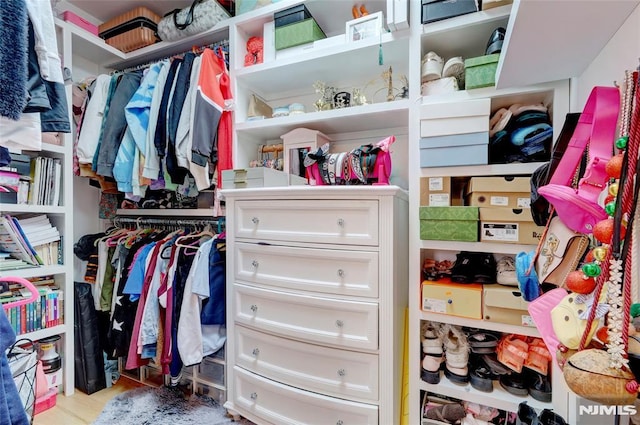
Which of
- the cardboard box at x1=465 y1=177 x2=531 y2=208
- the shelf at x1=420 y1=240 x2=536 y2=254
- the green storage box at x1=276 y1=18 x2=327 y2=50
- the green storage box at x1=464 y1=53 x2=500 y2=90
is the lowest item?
the shelf at x1=420 y1=240 x2=536 y2=254

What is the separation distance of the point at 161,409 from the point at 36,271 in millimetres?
1012

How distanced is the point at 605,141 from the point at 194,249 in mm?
1727

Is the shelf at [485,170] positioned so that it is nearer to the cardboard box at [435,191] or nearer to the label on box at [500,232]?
the cardboard box at [435,191]

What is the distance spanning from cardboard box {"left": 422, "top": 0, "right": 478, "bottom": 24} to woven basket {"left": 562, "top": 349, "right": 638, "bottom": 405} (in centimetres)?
126

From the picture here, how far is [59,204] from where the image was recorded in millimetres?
1626

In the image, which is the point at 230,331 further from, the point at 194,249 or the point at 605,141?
the point at 605,141

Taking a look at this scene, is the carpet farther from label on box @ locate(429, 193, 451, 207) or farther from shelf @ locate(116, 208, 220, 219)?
label on box @ locate(429, 193, 451, 207)

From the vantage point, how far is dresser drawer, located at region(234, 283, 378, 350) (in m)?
1.11

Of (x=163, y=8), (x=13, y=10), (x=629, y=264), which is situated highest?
(x=163, y=8)

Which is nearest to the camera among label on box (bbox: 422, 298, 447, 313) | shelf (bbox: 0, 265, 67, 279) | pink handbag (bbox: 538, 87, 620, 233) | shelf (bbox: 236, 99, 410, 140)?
pink handbag (bbox: 538, 87, 620, 233)

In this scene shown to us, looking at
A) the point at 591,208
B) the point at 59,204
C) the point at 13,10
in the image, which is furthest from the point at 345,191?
the point at 59,204

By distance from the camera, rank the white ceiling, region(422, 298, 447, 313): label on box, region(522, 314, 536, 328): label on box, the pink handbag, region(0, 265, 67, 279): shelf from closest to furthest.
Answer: the pink handbag, region(522, 314, 536, 328): label on box, region(422, 298, 447, 313): label on box, region(0, 265, 67, 279): shelf, the white ceiling

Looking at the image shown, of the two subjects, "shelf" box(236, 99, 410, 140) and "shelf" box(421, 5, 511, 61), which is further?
"shelf" box(236, 99, 410, 140)

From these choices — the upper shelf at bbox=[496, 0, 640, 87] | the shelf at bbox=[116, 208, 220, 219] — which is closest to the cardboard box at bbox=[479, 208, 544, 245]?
the upper shelf at bbox=[496, 0, 640, 87]
